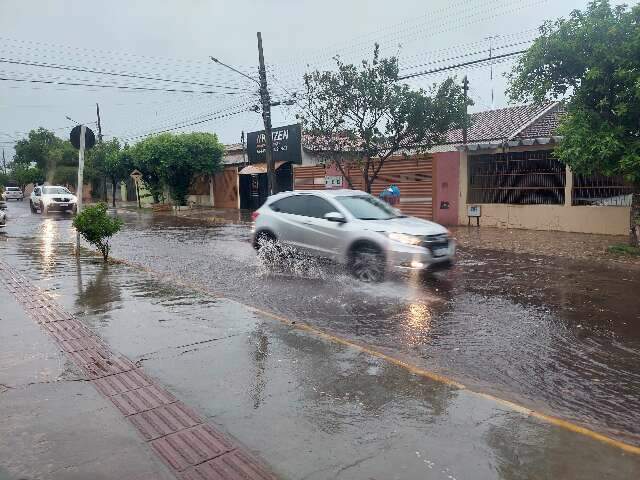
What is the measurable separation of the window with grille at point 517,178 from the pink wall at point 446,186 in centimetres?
55

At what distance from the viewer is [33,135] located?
65.2 m

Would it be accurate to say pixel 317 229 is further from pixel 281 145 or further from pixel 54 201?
pixel 54 201

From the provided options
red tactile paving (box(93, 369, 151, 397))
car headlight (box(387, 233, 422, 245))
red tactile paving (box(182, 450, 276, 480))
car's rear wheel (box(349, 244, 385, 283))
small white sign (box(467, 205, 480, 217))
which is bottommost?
red tactile paving (box(182, 450, 276, 480))

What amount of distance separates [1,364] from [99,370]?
976 mm

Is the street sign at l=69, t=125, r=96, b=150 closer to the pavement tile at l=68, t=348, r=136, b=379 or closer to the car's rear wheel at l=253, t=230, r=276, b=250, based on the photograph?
the car's rear wheel at l=253, t=230, r=276, b=250

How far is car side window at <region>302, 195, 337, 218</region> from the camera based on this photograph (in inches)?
389

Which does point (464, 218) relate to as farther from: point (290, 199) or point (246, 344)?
point (246, 344)

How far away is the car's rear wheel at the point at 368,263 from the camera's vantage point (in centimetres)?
886

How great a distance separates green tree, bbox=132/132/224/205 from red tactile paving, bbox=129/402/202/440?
29098 mm

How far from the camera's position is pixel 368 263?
8.98 metres

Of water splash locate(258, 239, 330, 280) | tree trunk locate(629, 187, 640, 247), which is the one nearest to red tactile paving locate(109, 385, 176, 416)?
water splash locate(258, 239, 330, 280)

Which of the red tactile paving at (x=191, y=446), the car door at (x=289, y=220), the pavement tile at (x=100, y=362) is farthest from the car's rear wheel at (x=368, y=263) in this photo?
the red tactile paving at (x=191, y=446)

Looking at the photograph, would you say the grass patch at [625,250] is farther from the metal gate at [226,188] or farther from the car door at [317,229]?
the metal gate at [226,188]

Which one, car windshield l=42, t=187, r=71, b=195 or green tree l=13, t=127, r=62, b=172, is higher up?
green tree l=13, t=127, r=62, b=172
